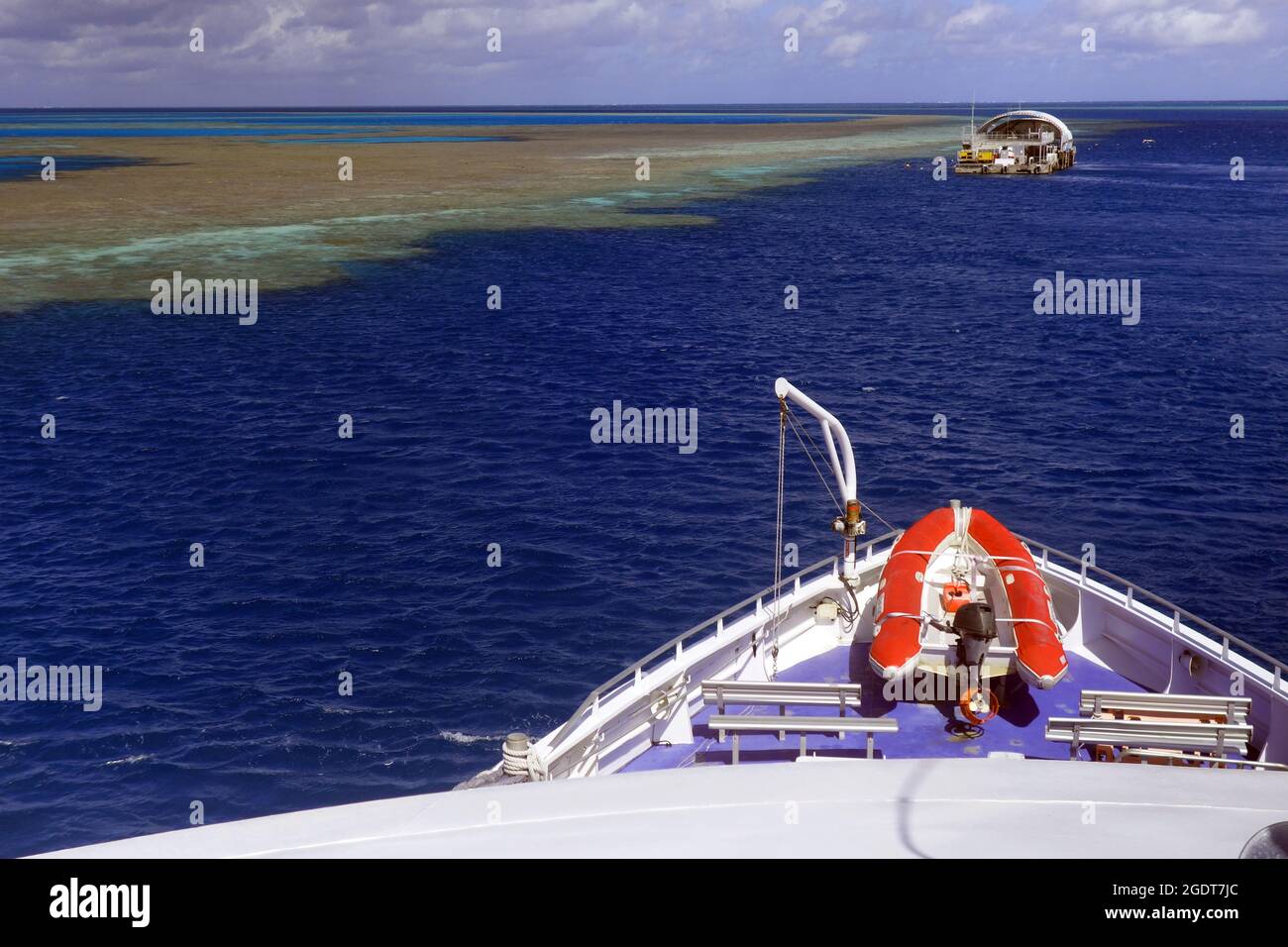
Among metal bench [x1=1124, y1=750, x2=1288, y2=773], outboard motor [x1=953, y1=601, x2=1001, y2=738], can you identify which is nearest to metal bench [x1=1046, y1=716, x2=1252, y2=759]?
metal bench [x1=1124, y1=750, x2=1288, y2=773]

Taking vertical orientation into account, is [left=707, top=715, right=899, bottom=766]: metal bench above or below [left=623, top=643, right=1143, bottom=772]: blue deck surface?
above

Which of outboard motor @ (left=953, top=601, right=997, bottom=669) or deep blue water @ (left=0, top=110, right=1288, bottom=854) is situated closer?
outboard motor @ (left=953, top=601, right=997, bottom=669)

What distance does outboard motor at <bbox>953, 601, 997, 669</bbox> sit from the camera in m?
16.3

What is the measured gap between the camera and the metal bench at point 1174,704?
49.2ft

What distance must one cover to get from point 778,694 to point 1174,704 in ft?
16.8

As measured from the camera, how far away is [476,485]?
38.7 meters

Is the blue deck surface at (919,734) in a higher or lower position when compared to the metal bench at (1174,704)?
lower

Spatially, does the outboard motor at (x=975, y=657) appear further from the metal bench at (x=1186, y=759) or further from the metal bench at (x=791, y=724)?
the metal bench at (x=1186, y=759)

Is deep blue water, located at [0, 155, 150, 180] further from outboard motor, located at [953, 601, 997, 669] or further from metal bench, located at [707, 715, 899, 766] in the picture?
outboard motor, located at [953, 601, 997, 669]

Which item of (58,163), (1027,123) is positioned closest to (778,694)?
(1027,123)

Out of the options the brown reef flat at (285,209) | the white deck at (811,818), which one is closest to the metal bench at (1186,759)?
the white deck at (811,818)

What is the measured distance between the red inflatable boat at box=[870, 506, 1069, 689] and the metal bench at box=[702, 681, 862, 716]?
0.91 m

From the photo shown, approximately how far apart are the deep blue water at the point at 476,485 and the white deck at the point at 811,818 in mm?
13793
